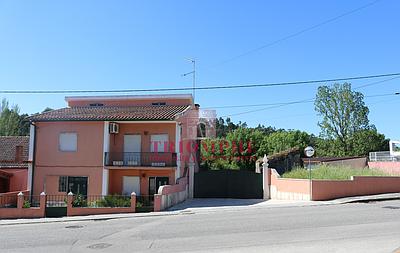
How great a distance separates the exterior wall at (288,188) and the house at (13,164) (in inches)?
676

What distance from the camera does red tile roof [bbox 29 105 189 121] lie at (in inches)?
973

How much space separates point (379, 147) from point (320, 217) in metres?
46.5

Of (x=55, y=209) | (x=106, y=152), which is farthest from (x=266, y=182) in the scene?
(x=55, y=209)

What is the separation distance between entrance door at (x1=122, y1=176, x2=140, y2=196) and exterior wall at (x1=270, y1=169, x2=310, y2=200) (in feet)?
28.0

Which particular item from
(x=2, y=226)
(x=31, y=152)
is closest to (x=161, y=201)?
(x=2, y=226)

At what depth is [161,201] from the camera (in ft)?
66.0

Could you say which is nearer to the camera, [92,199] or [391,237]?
[391,237]

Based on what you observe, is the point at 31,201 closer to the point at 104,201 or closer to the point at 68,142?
the point at 68,142

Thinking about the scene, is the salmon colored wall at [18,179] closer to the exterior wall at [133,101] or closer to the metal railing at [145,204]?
the exterior wall at [133,101]

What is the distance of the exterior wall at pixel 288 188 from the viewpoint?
74.1ft

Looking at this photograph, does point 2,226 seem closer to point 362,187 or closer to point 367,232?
point 367,232

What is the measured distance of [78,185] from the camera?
2516 centimetres

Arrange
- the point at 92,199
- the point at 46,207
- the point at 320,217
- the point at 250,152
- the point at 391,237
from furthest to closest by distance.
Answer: the point at 250,152 < the point at 92,199 < the point at 46,207 < the point at 320,217 < the point at 391,237

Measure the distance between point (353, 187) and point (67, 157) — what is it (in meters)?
17.2
